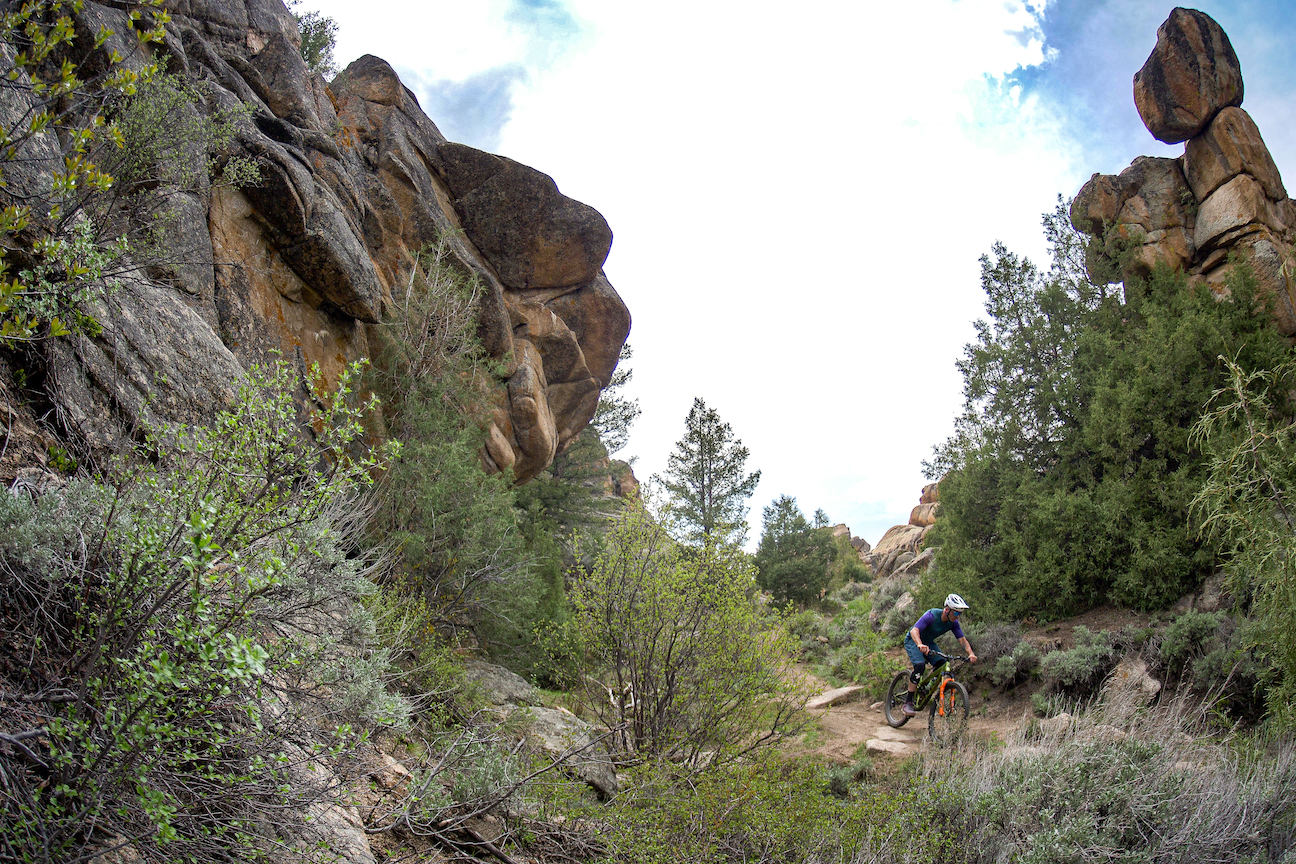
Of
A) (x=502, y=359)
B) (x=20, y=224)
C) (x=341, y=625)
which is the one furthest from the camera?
(x=502, y=359)

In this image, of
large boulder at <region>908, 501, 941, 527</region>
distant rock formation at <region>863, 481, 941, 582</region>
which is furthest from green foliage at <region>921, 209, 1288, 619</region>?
large boulder at <region>908, 501, 941, 527</region>

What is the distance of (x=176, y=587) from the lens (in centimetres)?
249

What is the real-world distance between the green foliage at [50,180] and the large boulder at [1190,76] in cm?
2268

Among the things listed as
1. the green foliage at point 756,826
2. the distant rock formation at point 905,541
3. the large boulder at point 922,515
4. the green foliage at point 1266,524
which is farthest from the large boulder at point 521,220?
the large boulder at point 922,515

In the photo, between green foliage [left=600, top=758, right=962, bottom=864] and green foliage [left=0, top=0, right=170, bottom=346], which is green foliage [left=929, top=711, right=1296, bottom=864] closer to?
green foliage [left=600, top=758, right=962, bottom=864]

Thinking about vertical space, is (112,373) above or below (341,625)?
above

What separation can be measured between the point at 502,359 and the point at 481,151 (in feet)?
19.0

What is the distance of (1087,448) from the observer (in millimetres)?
13719

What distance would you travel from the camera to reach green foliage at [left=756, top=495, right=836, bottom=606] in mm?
26703

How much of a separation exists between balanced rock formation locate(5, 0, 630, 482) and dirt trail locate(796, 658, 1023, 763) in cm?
798

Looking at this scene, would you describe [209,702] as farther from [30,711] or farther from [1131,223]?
[1131,223]

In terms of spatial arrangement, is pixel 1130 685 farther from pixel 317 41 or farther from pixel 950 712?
pixel 317 41

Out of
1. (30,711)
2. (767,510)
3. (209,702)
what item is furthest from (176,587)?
(767,510)

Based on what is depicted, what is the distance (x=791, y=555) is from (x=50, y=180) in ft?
85.8
